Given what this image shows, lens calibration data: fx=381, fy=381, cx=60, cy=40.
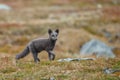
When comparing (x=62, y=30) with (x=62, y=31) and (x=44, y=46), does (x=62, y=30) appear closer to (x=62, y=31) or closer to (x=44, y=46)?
(x=62, y=31)

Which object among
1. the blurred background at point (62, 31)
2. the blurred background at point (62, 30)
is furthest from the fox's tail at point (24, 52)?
the blurred background at point (62, 30)

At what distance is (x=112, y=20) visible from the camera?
329ft

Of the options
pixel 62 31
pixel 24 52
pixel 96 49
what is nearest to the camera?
pixel 24 52

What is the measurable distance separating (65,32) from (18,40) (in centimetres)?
939

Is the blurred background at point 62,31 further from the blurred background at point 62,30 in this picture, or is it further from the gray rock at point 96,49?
the gray rock at point 96,49

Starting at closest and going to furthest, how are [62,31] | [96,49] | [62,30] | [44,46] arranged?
1. [44,46]
2. [96,49]
3. [62,31]
4. [62,30]

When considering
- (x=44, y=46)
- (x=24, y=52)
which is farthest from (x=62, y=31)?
(x=44, y=46)

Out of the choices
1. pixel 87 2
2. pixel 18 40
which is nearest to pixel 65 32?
pixel 18 40

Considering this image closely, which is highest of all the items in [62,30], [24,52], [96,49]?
[24,52]

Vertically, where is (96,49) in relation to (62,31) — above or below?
below

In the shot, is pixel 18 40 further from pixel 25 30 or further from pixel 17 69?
pixel 17 69

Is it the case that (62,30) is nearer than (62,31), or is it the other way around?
(62,31)

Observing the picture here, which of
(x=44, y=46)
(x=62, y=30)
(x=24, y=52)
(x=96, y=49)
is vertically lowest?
(x=96, y=49)

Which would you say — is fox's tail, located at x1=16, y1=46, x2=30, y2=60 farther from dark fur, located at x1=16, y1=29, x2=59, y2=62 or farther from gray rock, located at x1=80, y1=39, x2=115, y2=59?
gray rock, located at x1=80, y1=39, x2=115, y2=59
